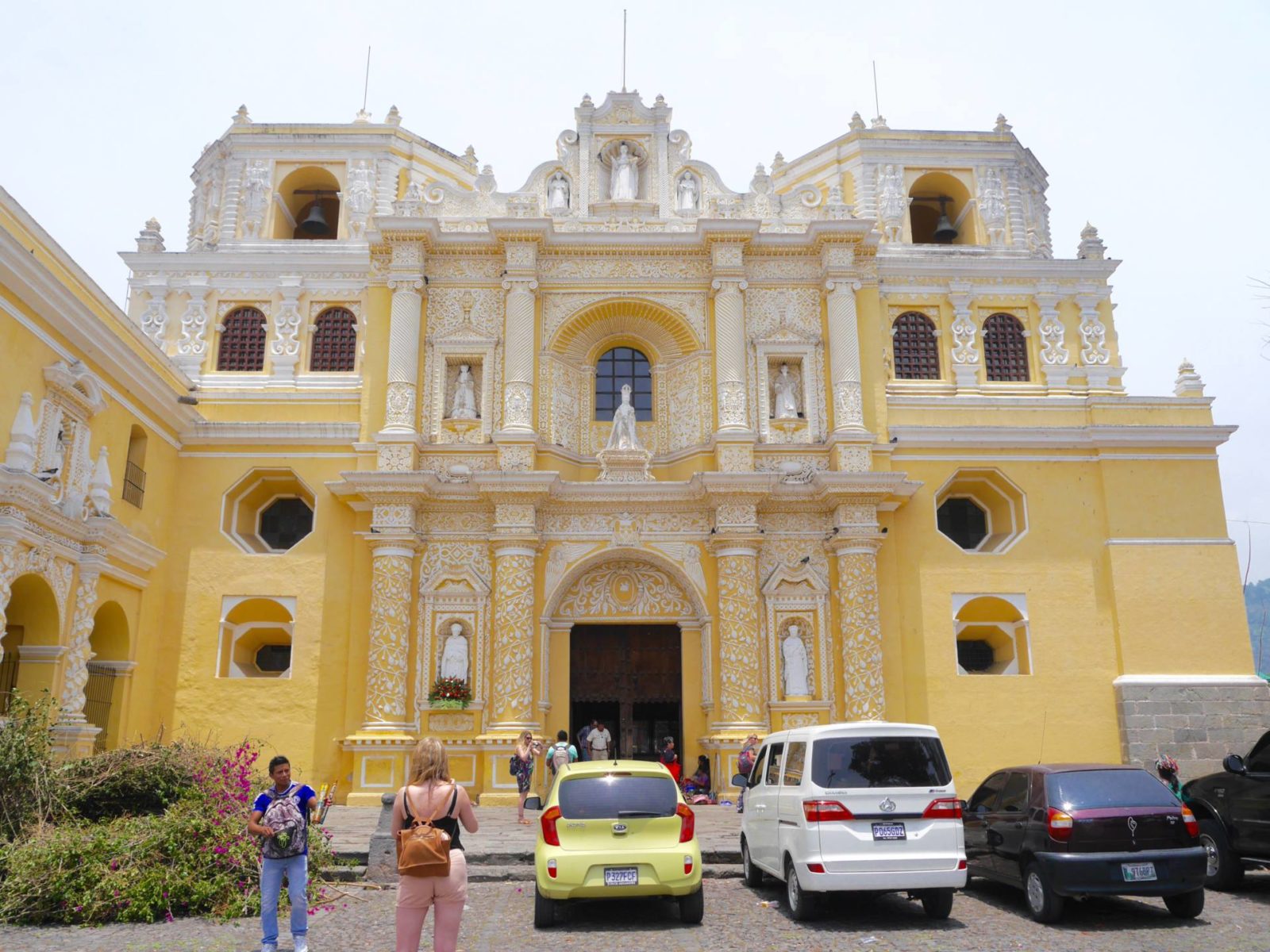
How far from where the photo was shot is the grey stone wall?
19375 mm

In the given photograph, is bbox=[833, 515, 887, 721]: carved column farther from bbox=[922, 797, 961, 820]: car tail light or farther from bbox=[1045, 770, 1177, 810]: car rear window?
bbox=[922, 797, 961, 820]: car tail light

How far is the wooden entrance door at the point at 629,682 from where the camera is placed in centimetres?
2053

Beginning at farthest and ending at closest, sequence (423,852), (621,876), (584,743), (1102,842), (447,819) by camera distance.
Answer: (584,743), (1102,842), (621,876), (447,819), (423,852)

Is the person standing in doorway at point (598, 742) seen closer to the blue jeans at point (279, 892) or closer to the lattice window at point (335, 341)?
the lattice window at point (335, 341)

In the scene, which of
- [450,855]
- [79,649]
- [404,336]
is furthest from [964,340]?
[450,855]

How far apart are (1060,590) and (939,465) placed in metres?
3.32

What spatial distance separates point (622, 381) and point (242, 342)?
8.24 meters

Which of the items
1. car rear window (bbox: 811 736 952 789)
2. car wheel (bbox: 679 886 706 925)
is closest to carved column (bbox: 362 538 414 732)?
car wheel (bbox: 679 886 706 925)

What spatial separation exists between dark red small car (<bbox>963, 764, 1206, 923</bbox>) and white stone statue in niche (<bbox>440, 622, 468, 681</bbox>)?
38.4ft

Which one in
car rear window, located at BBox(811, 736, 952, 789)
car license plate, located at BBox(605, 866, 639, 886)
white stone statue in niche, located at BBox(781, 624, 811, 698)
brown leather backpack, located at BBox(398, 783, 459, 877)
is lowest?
car license plate, located at BBox(605, 866, 639, 886)

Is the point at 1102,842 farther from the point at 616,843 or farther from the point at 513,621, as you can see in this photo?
the point at 513,621

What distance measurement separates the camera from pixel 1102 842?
9195 mm

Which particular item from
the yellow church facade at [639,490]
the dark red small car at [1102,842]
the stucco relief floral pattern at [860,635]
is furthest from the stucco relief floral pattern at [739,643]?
the dark red small car at [1102,842]

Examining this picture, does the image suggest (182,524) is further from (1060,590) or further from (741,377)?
(1060,590)
